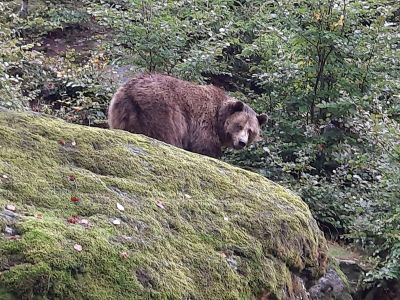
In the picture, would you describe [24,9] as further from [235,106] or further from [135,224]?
[135,224]

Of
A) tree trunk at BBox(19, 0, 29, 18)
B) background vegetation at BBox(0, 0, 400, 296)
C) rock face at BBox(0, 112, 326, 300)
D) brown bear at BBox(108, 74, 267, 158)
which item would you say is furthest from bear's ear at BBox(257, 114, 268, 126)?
tree trunk at BBox(19, 0, 29, 18)

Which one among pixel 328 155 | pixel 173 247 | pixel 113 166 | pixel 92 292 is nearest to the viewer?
pixel 92 292

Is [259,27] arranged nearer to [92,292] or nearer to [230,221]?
[230,221]

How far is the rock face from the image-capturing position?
10.9 ft

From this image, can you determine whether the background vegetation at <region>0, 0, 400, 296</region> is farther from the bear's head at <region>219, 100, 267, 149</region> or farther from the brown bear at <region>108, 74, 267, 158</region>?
the brown bear at <region>108, 74, 267, 158</region>

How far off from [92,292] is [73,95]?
28.9ft

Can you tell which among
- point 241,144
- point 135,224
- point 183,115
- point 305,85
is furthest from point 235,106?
point 135,224

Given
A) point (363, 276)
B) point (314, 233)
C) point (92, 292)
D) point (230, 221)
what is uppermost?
point (92, 292)

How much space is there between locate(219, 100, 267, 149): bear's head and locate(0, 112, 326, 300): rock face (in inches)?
103

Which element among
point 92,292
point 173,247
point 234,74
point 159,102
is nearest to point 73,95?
point 234,74

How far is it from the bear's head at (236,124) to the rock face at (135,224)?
2.61 meters

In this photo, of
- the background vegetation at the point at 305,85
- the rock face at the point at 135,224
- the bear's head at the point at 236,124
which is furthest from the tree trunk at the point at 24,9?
the rock face at the point at 135,224

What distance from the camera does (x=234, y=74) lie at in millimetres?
12984

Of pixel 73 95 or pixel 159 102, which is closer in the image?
pixel 159 102
